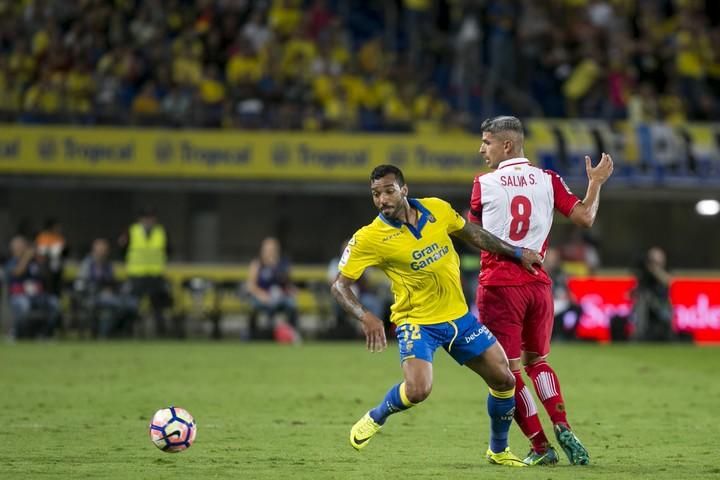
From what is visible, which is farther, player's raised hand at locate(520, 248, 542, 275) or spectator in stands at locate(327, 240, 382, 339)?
spectator in stands at locate(327, 240, 382, 339)

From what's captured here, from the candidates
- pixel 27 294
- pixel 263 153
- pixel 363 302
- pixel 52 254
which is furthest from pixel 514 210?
pixel 263 153

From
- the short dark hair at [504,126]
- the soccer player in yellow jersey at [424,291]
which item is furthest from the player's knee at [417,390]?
the short dark hair at [504,126]

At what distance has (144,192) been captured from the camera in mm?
24781

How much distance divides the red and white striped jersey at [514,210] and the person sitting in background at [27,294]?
47.9ft

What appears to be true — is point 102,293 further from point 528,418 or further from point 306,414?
point 528,418

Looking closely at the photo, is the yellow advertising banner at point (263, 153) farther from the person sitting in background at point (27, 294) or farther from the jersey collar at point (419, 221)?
the jersey collar at point (419, 221)

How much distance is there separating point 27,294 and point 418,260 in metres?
14.7

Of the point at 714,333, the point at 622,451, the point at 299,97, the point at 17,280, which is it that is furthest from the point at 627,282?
the point at 622,451

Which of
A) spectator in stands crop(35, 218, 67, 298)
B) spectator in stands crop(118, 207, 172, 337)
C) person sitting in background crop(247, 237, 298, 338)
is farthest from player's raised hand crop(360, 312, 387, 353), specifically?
spectator in stands crop(35, 218, 67, 298)

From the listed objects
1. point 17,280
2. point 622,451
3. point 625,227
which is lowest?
point 622,451

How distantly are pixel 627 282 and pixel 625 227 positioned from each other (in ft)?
9.04

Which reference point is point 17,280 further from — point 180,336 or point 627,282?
point 627,282

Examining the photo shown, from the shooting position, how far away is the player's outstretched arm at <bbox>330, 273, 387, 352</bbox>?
27.7 ft

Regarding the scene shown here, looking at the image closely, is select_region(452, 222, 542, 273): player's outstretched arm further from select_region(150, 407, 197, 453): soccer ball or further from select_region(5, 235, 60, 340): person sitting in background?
select_region(5, 235, 60, 340): person sitting in background
